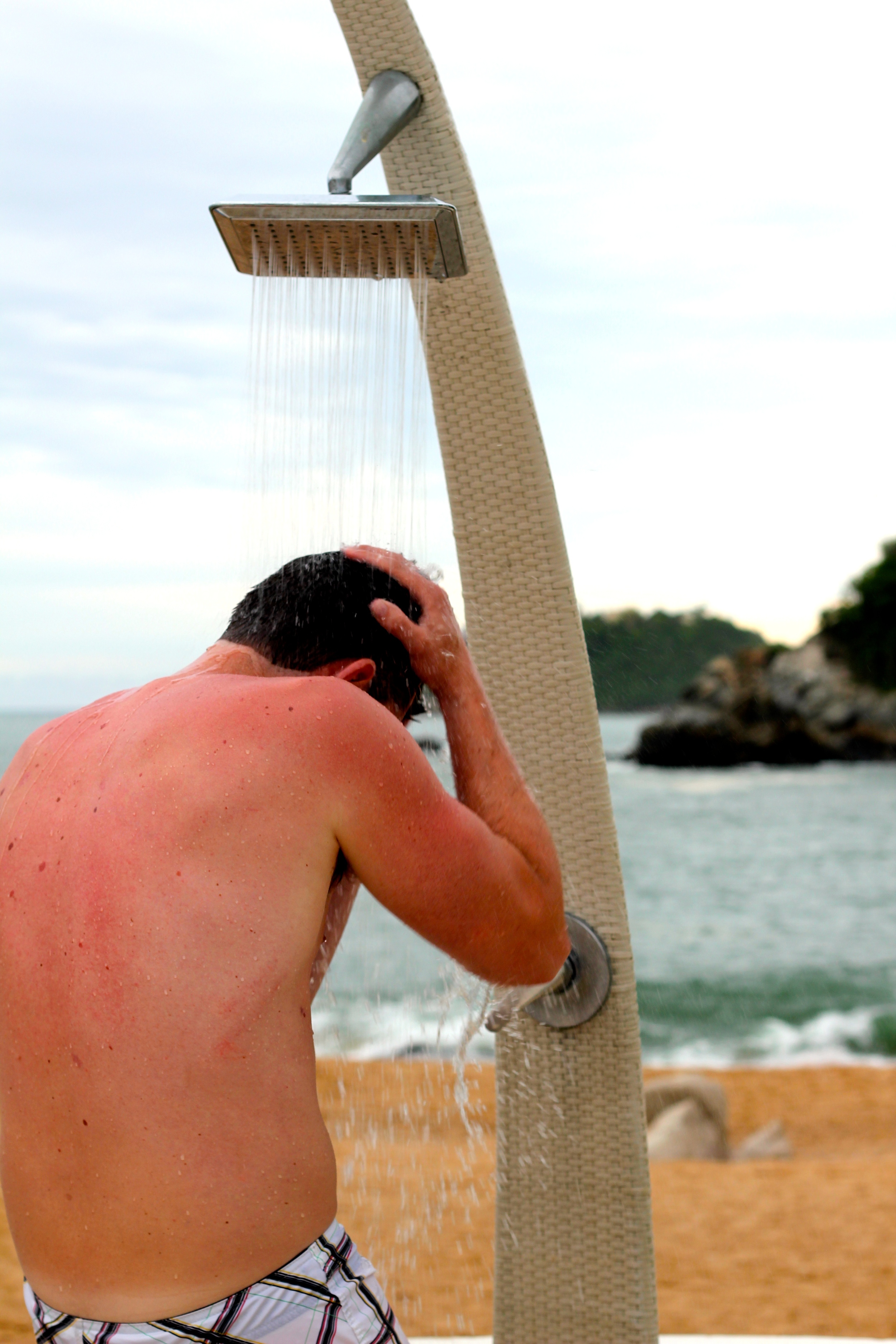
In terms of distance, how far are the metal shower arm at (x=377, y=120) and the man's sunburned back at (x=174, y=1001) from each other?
2.94ft

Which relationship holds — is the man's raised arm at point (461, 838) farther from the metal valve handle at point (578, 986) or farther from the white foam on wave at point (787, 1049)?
the white foam on wave at point (787, 1049)

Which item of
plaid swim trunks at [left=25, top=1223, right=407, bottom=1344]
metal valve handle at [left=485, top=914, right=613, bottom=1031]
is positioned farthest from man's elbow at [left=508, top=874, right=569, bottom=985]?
metal valve handle at [left=485, top=914, right=613, bottom=1031]

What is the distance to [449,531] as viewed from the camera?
7.02 feet

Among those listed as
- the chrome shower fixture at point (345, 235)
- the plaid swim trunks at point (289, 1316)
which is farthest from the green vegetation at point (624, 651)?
the plaid swim trunks at point (289, 1316)

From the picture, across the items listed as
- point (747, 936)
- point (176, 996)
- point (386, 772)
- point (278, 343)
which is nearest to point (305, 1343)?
point (176, 996)

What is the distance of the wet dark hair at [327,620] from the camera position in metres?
1.42

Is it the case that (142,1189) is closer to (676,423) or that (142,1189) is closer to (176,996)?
(176,996)

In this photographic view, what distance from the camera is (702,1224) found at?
5559mm

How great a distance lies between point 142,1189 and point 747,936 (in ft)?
77.7

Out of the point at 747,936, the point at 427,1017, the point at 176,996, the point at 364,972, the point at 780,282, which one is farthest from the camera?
the point at 780,282

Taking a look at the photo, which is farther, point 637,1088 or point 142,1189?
point 637,1088

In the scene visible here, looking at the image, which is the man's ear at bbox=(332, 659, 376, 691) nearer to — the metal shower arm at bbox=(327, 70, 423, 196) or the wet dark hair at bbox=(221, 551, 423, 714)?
the wet dark hair at bbox=(221, 551, 423, 714)

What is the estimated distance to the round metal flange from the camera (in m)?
2.13

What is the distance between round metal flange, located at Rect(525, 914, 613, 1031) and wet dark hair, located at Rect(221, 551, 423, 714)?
0.80m
